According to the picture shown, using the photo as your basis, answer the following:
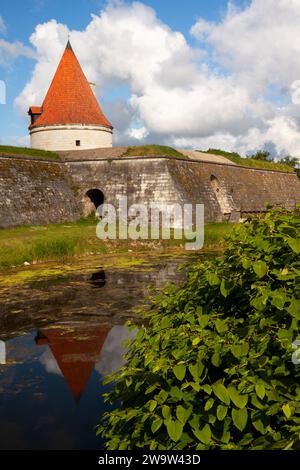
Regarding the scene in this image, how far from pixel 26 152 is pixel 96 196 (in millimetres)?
4813

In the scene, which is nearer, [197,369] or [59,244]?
[197,369]

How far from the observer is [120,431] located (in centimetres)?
372

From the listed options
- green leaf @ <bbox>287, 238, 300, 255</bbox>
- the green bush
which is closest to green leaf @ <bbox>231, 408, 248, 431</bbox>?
the green bush

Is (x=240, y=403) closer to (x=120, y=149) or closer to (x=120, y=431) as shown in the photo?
(x=120, y=431)

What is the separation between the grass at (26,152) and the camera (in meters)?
25.0

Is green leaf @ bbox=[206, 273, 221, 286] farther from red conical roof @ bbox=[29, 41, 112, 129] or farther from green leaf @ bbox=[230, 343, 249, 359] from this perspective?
red conical roof @ bbox=[29, 41, 112, 129]

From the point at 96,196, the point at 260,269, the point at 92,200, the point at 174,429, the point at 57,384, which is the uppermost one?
the point at 96,196

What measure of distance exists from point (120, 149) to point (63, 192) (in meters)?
4.74

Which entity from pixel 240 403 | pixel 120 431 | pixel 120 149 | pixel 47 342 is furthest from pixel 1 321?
pixel 120 149

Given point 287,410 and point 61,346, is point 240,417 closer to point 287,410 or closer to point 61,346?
point 287,410

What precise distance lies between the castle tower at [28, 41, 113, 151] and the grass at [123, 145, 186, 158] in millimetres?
4893

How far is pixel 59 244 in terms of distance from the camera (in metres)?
17.0

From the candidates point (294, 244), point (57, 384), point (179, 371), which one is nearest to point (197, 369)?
point (179, 371)

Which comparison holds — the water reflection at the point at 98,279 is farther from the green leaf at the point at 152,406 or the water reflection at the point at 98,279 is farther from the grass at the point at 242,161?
the grass at the point at 242,161
